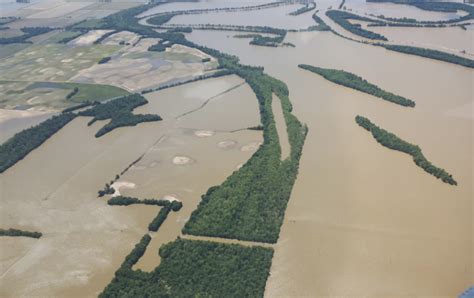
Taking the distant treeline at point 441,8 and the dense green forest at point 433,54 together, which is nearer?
the dense green forest at point 433,54

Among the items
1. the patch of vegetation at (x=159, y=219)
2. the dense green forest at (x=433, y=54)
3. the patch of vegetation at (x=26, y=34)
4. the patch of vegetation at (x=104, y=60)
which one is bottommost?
the patch of vegetation at (x=159, y=219)

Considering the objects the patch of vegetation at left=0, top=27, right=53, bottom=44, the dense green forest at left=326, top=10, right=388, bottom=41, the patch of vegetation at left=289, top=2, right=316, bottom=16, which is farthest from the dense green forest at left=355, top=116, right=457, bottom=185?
the patch of vegetation at left=0, top=27, right=53, bottom=44

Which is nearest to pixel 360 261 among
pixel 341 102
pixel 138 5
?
pixel 341 102

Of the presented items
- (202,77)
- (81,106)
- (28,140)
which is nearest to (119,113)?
(81,106)

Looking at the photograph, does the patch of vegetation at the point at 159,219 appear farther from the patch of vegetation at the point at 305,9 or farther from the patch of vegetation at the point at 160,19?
the patch of vegetation at the point at 305,9

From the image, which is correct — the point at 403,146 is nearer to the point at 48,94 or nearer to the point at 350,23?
the point at 48,94

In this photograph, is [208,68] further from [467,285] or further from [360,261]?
[467,285]

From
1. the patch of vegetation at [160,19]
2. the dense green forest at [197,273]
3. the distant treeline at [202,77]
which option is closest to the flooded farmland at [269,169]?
the dense green forest at [197,273]
